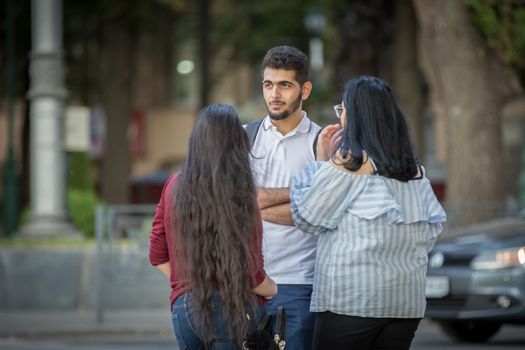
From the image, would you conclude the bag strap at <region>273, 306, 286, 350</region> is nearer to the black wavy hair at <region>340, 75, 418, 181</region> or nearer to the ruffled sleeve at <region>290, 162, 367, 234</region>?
the ruffled sleeve at <region>290, 162, 367, 234</region>

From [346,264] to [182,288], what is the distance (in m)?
0.57

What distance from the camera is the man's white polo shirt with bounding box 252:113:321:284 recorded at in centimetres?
546

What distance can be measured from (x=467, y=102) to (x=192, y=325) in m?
13.3

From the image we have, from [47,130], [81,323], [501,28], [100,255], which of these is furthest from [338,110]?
[501,28]

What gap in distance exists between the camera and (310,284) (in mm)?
5461

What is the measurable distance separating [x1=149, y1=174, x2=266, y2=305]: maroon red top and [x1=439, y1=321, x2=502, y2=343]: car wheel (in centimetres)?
765

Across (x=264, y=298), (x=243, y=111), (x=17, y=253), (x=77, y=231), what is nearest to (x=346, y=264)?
(x=264, y=298)

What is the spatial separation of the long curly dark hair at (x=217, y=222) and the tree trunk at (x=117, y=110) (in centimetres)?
2435

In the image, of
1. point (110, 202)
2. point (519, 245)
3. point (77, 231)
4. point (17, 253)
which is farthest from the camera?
point (110, 202)

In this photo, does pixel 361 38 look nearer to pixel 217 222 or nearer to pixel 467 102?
pixel 467 102

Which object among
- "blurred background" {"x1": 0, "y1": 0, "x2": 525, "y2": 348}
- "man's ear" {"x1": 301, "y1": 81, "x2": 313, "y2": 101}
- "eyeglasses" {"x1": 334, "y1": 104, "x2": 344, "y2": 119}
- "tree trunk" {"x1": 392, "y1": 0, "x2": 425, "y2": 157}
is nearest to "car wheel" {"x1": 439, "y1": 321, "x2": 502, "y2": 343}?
"blurred background" {"x1": 0, "y1": 0, "x2": 525, "y2": 348}

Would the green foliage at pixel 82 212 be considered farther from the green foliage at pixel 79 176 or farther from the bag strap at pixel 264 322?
the bag strap at pixel 264 322

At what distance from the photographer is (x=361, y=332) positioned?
16.1 feet

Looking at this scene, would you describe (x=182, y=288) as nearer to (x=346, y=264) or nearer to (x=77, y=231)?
(x=346, y=264)
